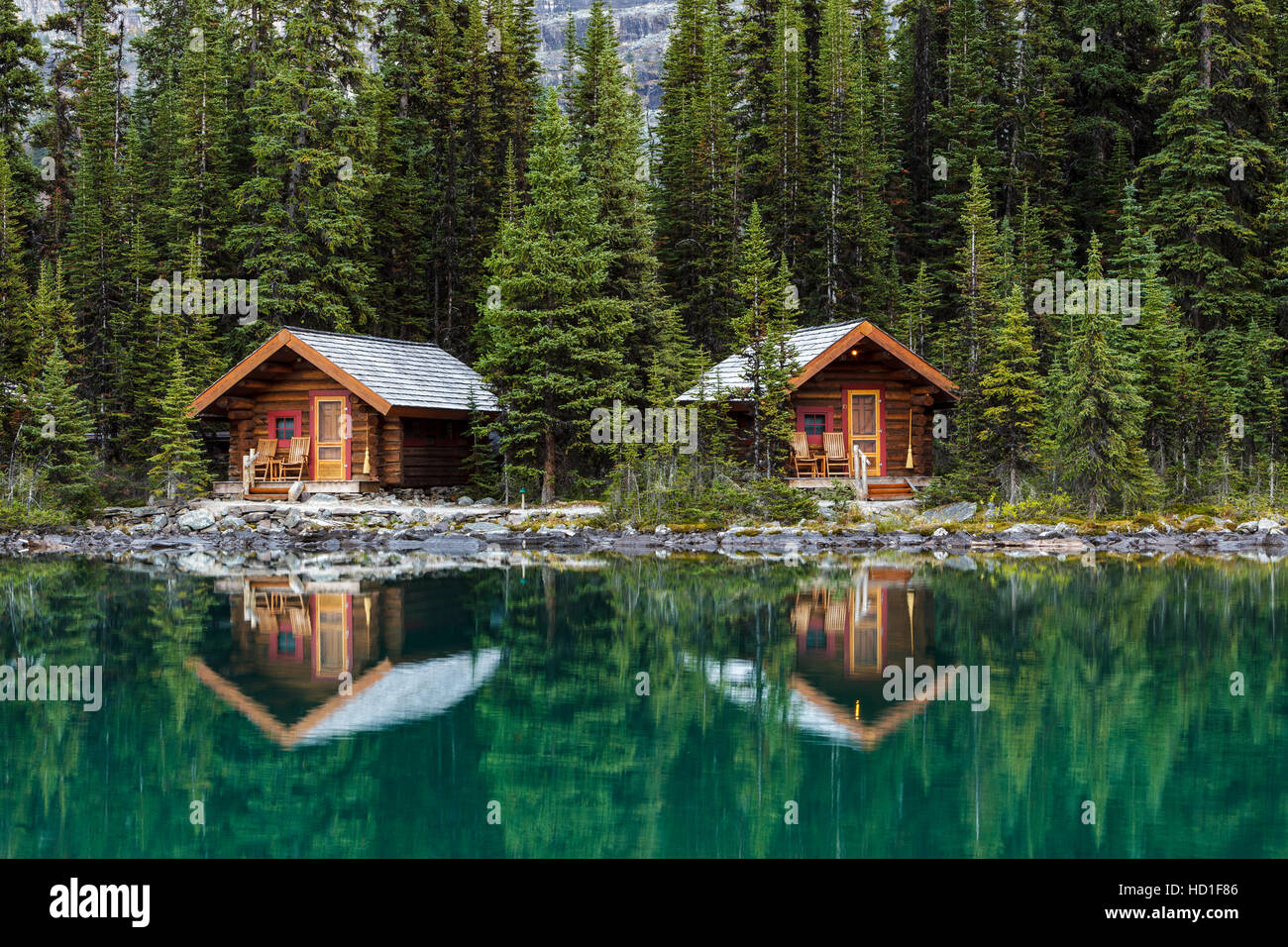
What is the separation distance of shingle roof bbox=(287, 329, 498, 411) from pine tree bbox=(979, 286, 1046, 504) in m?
15.0

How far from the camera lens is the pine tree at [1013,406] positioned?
28.5 m

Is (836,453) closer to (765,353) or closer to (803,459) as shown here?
(803,459)

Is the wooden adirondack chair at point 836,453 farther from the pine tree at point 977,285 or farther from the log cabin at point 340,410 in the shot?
the log cabin at point 340,410

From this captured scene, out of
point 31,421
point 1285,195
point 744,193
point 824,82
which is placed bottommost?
point 31,421

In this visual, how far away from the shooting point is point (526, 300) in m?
32.6

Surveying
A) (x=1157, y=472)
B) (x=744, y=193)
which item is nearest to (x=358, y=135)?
(x=744, y=193)

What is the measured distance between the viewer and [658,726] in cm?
912

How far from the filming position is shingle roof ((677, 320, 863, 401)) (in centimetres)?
3061

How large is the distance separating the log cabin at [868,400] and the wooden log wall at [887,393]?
31 millimetres

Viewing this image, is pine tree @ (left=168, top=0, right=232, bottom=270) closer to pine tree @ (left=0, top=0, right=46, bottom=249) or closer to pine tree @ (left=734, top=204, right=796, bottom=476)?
pine tree @ (left=0, top=0, right=46, bottom=249)

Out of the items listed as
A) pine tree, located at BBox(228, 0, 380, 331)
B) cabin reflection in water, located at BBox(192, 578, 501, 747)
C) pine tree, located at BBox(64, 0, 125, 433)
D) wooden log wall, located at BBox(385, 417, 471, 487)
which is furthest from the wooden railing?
pine tree, located at BBox(64, 0, 125, 433)

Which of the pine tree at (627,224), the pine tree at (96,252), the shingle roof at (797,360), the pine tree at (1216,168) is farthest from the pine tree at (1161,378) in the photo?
the pine tree at (96,252)

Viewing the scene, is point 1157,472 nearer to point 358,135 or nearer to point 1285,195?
point 1285,195

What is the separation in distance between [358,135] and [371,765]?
3685 cm
